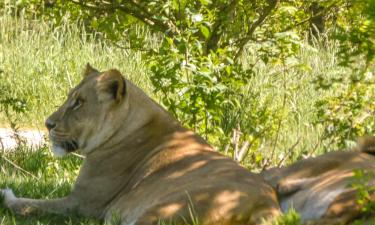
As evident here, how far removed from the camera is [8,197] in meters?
6.49

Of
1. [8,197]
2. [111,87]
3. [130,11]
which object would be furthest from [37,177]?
[130,11]

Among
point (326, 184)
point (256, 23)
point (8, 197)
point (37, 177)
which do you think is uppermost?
point (256, 23)

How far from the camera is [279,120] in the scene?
8.23m

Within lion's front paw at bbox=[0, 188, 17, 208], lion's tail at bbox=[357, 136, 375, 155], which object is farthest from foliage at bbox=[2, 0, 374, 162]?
lion's front paw at bbox=[0, 188, 17, 208]

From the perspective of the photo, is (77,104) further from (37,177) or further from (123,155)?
(37,177)

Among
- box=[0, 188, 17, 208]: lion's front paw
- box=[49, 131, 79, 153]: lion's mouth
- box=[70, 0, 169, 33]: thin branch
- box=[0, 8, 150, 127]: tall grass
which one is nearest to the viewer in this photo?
box=[0, 188, 17, 208]: lion's front paw

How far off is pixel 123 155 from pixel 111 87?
18.5 inches

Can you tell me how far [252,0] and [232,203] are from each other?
4063 mm

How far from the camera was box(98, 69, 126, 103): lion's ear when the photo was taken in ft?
21.1

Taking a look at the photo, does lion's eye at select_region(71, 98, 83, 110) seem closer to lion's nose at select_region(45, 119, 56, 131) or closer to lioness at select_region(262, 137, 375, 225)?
lion's nose at select_region(45, 119, 56, 131)

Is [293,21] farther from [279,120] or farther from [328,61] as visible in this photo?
[328,61]

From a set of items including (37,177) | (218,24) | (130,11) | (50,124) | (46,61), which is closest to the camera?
(50,124)

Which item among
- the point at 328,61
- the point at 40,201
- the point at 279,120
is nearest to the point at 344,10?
the point at 279,120

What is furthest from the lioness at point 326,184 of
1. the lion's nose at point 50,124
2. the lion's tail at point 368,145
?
the lion's nose at point 50,124
